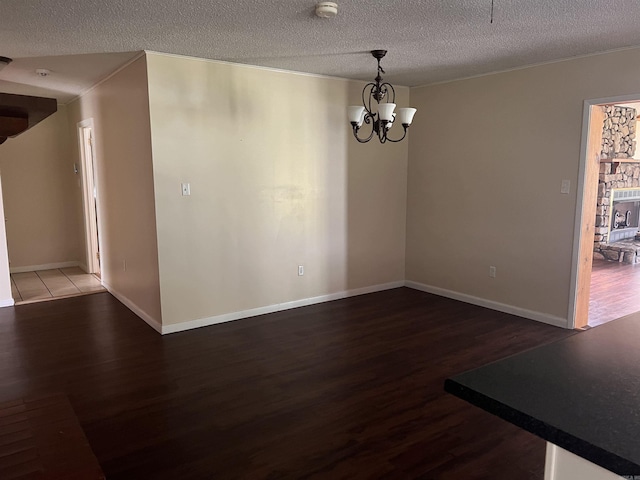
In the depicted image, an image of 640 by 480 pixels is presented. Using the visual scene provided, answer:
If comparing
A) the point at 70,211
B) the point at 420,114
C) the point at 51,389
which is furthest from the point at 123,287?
the point at 420,114

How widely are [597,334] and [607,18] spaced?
2.49 metres

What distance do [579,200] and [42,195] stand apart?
679 centimetres

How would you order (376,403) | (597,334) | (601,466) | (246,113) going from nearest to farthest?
(601,466) → (597,334) → (376,403) → (246,113)

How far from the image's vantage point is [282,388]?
3148 mm

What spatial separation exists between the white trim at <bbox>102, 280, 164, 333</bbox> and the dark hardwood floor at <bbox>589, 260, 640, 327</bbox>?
3.95 m

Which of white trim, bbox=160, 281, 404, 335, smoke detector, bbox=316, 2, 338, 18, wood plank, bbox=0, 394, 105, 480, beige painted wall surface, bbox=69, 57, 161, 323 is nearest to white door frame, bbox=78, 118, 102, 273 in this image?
beige painted wall surface, bbox=69, 57, 161, 323

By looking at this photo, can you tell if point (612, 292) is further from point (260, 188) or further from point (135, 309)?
point (135, 309)

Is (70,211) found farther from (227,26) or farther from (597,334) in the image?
(597,334)

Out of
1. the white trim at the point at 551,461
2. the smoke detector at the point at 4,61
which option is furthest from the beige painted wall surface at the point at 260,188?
the white trim at the point at 551,461

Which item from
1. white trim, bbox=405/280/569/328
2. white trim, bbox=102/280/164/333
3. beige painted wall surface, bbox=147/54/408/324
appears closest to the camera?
beige painted wall surface, bbox=147/54/408/324

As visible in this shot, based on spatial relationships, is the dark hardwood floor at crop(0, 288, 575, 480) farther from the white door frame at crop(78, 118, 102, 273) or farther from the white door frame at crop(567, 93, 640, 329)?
the white door frame at crop(78, 118, 102, 273)

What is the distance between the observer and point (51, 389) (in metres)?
3.14

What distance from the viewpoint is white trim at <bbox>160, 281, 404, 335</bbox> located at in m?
4.24

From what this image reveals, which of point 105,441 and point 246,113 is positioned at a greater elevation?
point 246,113
